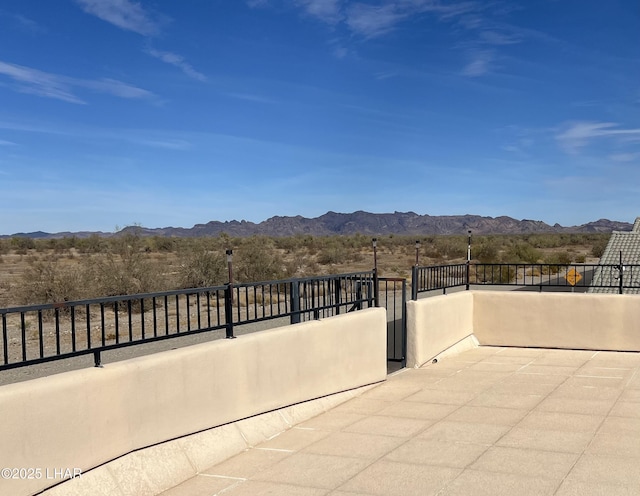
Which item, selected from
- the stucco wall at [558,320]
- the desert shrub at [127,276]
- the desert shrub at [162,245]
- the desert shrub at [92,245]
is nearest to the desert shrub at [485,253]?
the desert shrub at [162,245]

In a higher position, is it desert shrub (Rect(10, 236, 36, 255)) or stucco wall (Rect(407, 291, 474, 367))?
desert shrub (Rect(10, 236, 36, 255))

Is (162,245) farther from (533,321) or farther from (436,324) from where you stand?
(436,324)

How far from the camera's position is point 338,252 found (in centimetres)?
5478

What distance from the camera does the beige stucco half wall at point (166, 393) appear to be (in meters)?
4.77

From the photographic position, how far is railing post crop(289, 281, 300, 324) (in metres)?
8.33

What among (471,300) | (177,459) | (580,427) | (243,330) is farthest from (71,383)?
(243,330)

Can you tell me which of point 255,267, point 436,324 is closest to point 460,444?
point 436,324

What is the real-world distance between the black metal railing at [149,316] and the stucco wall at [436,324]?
910mm

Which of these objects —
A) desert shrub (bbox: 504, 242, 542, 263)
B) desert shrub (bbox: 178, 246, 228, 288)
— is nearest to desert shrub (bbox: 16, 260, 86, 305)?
desert shrub (bbox: 178, 246, 228, 288)

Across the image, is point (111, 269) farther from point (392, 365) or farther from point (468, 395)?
point (468, 395)

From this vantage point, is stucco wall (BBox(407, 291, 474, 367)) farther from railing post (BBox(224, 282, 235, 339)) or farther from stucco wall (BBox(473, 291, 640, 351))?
railing post (BBox(224, 282, 235, 339))

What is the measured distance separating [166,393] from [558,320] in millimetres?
8896

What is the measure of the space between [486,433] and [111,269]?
812 inches

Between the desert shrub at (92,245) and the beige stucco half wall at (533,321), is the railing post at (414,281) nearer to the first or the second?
the beige stucco half wall at (533,321)
